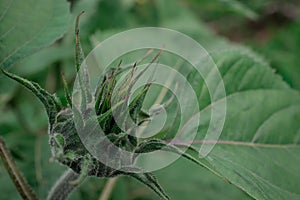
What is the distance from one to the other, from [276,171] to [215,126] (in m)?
0.11

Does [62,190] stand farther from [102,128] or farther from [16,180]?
[102,128]

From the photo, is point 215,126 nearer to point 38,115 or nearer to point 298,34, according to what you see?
point 38,115

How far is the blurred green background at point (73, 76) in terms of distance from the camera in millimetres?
1091

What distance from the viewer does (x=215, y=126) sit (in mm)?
851

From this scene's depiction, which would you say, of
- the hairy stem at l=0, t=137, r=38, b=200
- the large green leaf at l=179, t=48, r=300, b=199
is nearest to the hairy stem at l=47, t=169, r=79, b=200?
the hairy stem at l=0, t=137, r=38, b=200

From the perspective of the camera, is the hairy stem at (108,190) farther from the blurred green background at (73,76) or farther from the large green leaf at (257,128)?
the large green leaf at (257,128)

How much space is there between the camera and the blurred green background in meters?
1.09

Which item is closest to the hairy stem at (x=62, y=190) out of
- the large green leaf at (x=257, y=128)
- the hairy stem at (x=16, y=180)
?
the hairy stem at (x=16, y=180)

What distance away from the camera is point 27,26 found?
0.86m

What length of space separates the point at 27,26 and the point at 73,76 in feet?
2.12

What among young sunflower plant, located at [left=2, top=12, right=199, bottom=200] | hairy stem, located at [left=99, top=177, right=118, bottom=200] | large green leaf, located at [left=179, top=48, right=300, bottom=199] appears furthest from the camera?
hairy stem, located at [left=99, top=177, right=118, bottom=200]

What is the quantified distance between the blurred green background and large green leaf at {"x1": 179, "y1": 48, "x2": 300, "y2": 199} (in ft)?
0.40

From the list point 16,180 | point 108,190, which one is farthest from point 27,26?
point 108,190

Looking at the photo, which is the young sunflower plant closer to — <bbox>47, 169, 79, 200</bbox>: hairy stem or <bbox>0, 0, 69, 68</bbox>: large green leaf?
<bbox>47, 169, 79, 200</bbox>: hairy stem
